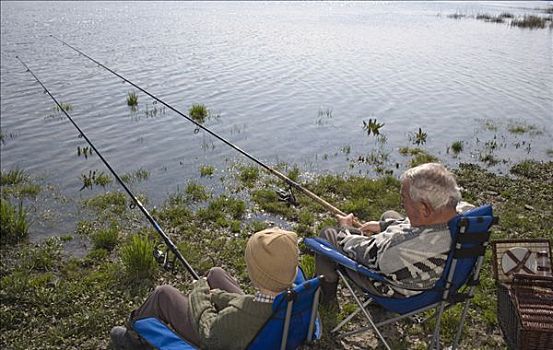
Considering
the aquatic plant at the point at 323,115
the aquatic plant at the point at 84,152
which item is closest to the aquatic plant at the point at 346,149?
the aquatic plant at the point at 323,115

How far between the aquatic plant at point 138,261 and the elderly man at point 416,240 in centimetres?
251

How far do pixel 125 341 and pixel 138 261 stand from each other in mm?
1629

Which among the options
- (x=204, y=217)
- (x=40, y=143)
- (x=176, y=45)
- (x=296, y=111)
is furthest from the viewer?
(x=176, y=45)

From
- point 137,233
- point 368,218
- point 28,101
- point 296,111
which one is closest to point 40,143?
point 28,101

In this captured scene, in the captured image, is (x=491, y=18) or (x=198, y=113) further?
(x=491, y=18)

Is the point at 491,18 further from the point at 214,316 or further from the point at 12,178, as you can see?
the point at 214,316

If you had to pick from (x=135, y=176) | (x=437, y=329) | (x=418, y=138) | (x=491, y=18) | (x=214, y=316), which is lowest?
(x=135, y=176)

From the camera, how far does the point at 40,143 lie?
11445 millimetres

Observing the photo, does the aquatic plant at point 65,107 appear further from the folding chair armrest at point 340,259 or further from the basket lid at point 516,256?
the basket lid at point 516,256

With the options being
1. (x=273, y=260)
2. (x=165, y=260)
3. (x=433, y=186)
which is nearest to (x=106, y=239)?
(x=165, y=260)

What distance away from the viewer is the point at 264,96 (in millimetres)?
16688

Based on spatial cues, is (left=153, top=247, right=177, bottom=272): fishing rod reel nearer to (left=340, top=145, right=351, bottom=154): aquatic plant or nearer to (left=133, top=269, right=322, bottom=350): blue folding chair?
(left=133, top=269, right=322, bottom=350): blue folding chair

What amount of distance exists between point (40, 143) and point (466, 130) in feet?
34.5

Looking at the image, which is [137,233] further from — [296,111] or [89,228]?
[296,111]
